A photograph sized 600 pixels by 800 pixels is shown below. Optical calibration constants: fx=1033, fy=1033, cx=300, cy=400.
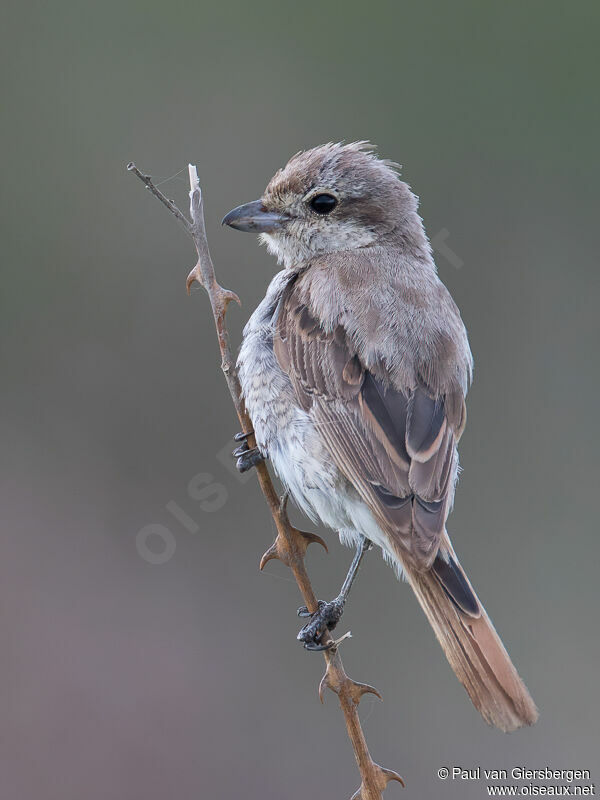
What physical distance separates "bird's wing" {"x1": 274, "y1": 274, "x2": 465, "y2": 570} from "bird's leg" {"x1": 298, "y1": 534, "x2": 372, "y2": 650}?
1.30 feet

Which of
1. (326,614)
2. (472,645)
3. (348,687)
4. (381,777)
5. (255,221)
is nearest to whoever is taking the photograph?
(381,777)

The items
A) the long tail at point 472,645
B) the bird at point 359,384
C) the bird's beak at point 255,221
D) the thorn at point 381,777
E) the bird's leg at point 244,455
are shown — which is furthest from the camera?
the bird's beak at point 255,221

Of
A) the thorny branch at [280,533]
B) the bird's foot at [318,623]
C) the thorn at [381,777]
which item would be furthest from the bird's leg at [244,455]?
the thorn at [381,777]

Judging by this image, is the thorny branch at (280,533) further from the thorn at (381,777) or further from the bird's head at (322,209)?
the bird's head at (322,209)

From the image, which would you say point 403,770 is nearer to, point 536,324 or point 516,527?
point 516,527

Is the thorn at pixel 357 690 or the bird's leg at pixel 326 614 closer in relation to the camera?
the thorn at pixel 357 690

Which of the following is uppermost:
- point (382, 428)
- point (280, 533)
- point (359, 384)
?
point (359, 384)

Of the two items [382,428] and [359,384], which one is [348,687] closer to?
[382,428]

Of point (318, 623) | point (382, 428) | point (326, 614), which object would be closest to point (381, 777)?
point (318, 623)

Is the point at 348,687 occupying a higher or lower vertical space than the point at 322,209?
lower

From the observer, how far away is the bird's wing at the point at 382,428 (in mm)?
3172

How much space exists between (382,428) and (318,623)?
67 centimetres

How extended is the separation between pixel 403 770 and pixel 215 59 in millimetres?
4693

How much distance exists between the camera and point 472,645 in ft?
9.45
